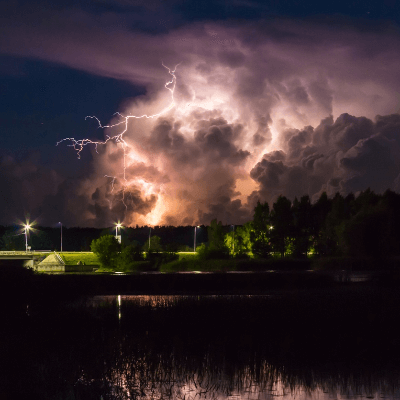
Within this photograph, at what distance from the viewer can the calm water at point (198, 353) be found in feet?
51.2

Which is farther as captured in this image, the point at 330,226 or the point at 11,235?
the point at 11,235

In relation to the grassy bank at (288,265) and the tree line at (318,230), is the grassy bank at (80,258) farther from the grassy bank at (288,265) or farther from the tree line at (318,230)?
the grassy bank at (288,265)

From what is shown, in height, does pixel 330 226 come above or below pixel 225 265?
above

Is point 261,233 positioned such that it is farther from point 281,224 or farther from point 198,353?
point 198,353

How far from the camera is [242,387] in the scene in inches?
629

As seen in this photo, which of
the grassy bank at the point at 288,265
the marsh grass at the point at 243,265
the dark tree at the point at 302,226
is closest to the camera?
the grassy bank at the point at 288,265

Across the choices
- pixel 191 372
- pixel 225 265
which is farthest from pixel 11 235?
pixel 191 372

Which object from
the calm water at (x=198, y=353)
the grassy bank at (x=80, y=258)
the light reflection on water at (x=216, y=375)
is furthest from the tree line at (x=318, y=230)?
the light reflection on water at (x=216, y=375)

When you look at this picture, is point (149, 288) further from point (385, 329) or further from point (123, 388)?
point (123, 388)

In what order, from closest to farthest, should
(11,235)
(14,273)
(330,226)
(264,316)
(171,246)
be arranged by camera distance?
(264,316) < (14,273) < (330,226) < (171,246) < (11,235)

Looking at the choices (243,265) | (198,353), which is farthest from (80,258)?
(198,353)

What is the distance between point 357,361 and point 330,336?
5.21 metres

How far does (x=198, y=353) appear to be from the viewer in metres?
20.6

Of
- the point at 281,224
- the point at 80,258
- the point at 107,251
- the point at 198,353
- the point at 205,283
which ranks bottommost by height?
the point at 205,283
